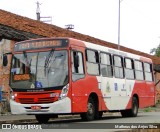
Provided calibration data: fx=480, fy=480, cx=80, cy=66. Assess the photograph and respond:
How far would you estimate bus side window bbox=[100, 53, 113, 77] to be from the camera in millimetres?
18422

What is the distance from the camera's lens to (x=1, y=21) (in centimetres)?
2555

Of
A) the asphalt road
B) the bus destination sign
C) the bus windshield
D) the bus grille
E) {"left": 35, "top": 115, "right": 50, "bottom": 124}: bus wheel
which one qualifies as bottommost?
the asphalt road

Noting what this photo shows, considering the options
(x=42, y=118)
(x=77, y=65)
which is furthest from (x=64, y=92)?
(x=42, y=118)

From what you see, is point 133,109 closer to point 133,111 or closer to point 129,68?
point 133,111

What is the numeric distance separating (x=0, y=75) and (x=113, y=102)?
23.4 ft

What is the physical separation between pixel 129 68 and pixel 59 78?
6248 mm

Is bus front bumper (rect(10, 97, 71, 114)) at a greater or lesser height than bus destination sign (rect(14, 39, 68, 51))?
lesser

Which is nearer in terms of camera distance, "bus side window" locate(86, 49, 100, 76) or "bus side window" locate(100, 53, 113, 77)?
"bus side window" locate(86, 49, 100, 76)

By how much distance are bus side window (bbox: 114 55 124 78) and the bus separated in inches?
28.2

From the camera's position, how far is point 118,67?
19938mm

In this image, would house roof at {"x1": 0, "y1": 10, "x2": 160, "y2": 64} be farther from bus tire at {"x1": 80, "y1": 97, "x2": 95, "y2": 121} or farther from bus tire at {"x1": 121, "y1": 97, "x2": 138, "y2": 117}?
bus tire at {"x1": 80, "y1": 97, "x2": 95, "y2": 121}

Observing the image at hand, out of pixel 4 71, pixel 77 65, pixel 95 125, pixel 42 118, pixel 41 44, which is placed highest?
pixel 41 44

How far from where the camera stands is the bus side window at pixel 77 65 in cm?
1599

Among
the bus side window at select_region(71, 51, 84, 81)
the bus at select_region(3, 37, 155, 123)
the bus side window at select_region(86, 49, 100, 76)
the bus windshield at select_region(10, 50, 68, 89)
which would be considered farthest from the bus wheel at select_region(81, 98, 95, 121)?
the bus windshield at select_region(10, 50, 68, 89)
